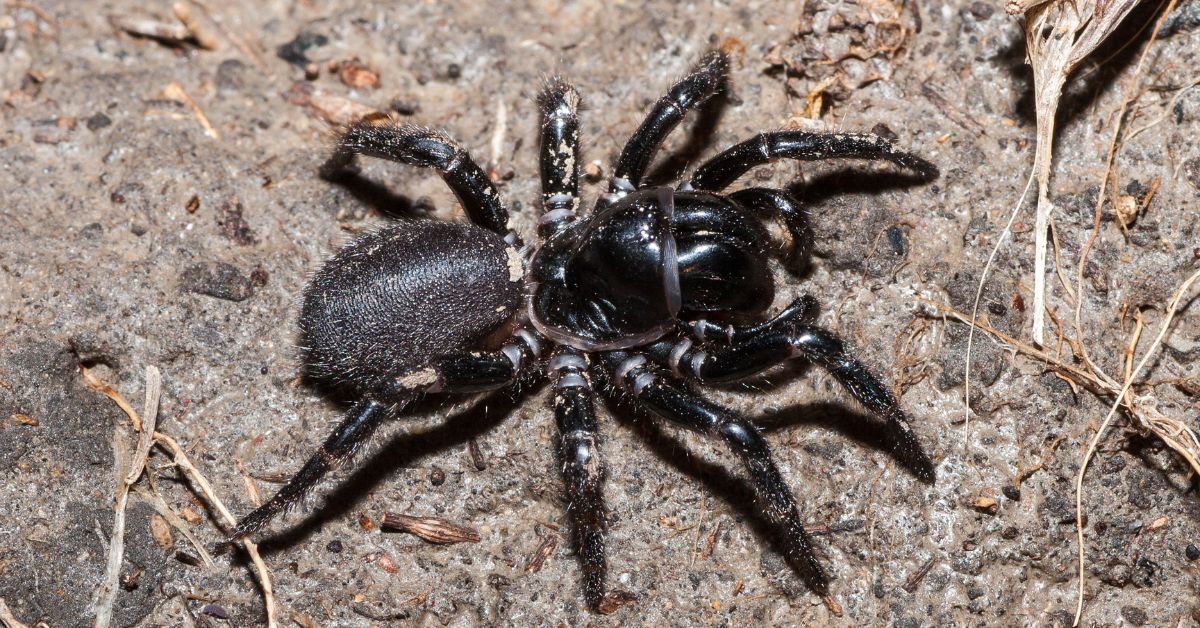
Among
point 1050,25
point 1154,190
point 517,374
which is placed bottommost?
point 517,374

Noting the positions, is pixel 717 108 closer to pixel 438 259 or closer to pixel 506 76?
pixel 506 76

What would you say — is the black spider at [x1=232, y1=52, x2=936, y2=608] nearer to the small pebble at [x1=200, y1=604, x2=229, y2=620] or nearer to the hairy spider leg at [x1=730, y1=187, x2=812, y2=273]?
the hairy spider leg at [x1=730, y1=187, x2=812, y2=273]

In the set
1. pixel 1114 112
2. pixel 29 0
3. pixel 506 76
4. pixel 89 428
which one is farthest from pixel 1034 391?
pixel 29 0

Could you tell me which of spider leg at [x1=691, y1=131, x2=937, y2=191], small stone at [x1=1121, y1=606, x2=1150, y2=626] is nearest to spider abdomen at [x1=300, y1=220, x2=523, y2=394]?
spider leg at [x1=691, y1=131, x2=937, y2=191]

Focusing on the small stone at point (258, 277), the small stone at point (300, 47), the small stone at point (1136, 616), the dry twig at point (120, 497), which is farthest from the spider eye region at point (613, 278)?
the small stone at point (1136, 616)

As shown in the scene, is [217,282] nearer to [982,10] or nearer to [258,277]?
[258,277]

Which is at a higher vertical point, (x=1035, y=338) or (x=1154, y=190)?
(x=1154, y=190)
